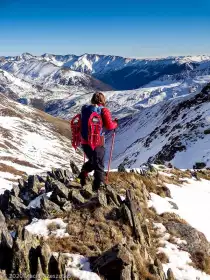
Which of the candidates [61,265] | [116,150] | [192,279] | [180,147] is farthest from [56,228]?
[116,150]

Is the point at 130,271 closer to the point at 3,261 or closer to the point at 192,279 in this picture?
the point at 192,279

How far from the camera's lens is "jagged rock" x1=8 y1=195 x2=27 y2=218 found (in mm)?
14153

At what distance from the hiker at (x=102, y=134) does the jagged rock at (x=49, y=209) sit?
7.46ft

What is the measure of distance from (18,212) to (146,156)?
60.6 m

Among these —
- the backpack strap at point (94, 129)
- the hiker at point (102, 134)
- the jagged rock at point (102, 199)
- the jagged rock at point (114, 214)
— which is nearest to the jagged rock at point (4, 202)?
the hiker at point (102, 134)

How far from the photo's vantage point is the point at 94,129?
13359mm

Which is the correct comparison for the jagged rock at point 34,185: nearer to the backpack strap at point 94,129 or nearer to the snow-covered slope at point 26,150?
the backpack strap at point 94,129

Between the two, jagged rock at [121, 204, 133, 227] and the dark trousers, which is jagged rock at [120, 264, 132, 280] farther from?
the dark trousers

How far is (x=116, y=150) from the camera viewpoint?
137 metres

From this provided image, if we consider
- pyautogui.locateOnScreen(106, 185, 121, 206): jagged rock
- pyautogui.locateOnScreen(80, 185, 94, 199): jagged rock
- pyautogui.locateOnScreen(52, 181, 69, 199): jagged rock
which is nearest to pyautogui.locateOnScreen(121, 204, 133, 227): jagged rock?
pyautogui.locateOnScreen(106, 185, 121, 206): jagged rock

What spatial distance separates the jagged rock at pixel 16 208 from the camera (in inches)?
557

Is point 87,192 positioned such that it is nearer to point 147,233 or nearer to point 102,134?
point 102,134

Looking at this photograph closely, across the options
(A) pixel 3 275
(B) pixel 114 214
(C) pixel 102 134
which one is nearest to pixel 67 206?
(B) pixel 114 214

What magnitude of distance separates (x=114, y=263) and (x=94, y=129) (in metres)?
5.50
